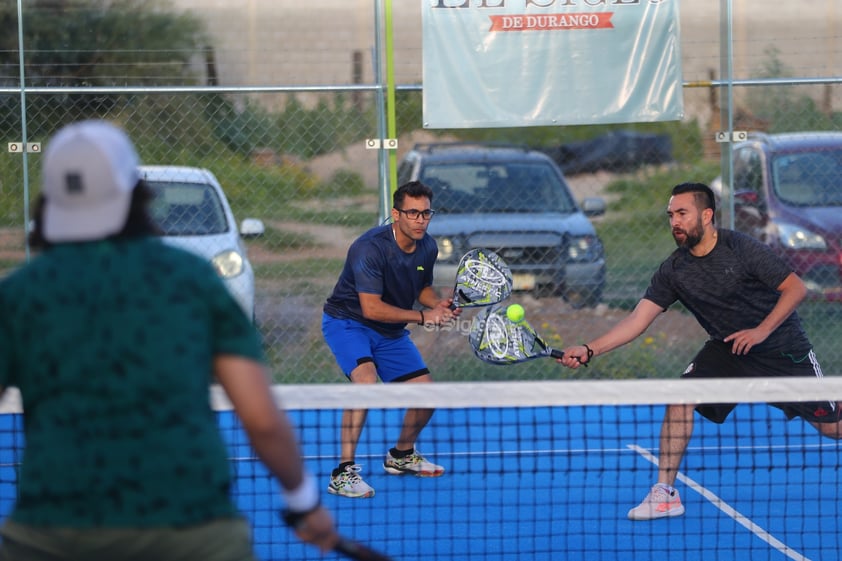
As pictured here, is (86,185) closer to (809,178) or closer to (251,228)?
(251,228)

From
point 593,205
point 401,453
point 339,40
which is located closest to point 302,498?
point 401,453

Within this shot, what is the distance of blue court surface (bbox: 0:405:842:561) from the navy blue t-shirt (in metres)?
0.78

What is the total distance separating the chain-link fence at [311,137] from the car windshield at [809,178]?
0.03m

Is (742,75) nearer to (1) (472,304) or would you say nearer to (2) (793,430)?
(2) (793,430)

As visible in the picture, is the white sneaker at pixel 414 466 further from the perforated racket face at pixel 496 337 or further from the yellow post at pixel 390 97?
the yellow post at pixel 390 97

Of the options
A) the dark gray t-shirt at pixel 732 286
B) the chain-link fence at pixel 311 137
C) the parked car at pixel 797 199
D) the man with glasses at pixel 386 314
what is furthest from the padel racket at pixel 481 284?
the parked car at pixel 797 199

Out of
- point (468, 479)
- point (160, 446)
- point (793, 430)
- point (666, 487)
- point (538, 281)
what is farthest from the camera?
point (538, 281)

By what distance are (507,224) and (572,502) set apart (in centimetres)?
359

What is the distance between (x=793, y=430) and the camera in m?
8.73

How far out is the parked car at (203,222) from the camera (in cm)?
947

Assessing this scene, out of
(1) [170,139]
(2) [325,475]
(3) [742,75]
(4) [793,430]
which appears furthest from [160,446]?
(3) [742,75]

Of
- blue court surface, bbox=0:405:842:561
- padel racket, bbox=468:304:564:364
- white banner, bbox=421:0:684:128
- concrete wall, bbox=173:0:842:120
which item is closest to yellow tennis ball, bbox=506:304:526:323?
padel racket, bbox=468:304:564:364

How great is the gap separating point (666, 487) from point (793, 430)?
282 cm

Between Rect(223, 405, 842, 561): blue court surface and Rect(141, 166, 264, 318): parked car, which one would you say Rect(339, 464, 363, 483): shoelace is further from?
Rect(141, 166, 264, 318): parked car
